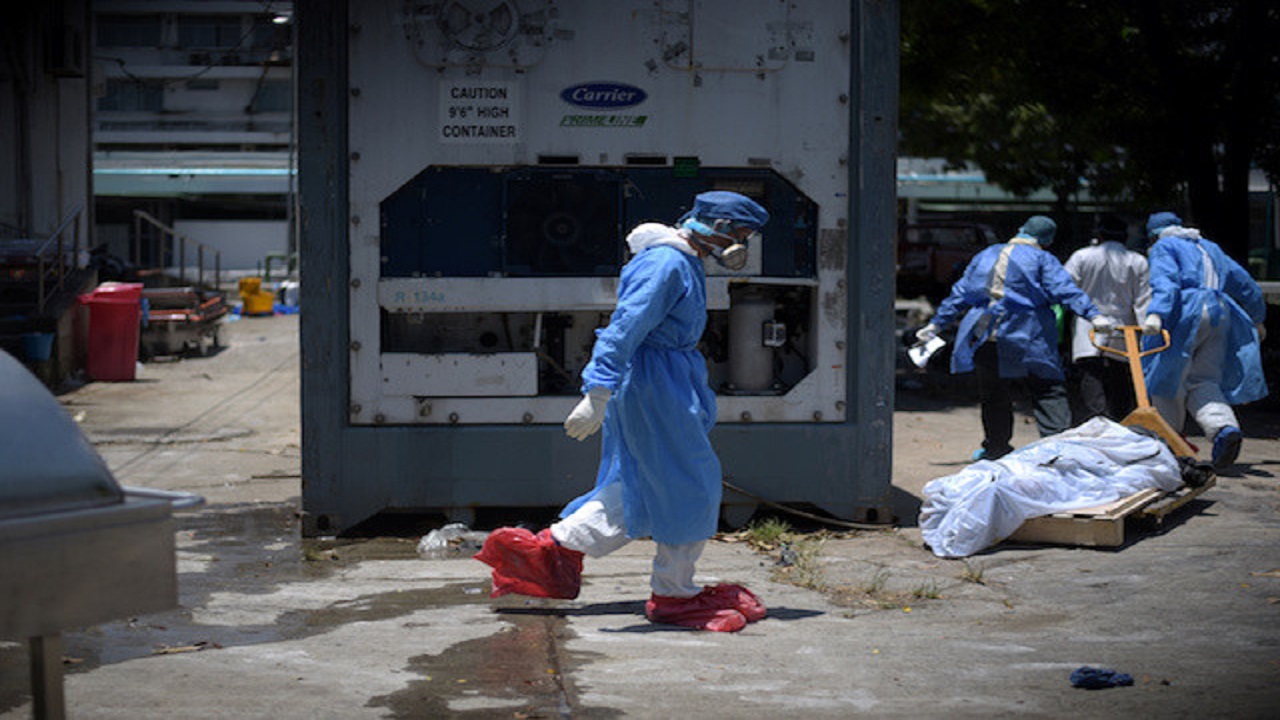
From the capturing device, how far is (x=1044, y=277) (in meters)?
8.70

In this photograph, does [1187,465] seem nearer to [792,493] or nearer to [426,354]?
[792,493]

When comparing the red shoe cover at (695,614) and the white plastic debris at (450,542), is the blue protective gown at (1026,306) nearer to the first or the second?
the white plastic debris at (450,542)

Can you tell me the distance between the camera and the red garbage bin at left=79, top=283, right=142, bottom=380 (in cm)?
1537

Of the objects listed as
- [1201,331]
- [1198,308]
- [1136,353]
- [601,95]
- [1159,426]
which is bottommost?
[1159,426]

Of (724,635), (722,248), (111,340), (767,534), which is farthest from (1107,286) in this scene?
(111,340)

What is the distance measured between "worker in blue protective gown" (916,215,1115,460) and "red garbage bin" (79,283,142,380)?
31.2 feet

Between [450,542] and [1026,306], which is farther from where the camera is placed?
[1026,306]

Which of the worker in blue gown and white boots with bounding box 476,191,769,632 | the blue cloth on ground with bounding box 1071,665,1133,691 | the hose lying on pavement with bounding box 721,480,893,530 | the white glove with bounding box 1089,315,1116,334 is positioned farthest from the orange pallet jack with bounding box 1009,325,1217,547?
the blue cloth on ground with bounding box 1071,665,1133,691

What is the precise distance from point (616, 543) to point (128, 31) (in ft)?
148

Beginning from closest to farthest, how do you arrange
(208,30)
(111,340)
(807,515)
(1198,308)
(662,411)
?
(662,411), (807,515), (1198,308), (111,340), (208,30)

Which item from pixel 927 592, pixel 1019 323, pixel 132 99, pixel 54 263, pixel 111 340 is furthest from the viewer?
pixel 132 99

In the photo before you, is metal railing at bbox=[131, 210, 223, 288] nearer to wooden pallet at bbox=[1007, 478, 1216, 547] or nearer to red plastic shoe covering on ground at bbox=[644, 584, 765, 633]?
wooden pallet at bbox=[1007, 478, 1216, 547]

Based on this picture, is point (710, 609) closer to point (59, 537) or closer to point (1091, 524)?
point (1091, 524)

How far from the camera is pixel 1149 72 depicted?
14.6 metres
